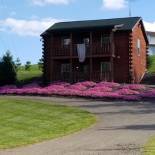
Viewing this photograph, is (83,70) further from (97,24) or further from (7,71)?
(7,71)

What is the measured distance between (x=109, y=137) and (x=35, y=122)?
525 cm

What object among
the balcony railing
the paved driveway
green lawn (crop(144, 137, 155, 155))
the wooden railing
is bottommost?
the paved driveway

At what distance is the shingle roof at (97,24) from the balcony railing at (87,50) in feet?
6.22

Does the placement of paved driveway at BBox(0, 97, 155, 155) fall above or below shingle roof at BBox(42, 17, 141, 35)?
below

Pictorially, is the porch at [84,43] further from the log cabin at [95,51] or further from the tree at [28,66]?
the tree at [28,66]

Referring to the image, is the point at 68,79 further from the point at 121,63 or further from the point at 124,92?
the point at 124,92

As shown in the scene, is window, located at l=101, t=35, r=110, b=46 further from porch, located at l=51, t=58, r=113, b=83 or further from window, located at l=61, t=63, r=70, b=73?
window, located at l=61, t=63, r=70, b=73

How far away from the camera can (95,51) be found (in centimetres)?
5056

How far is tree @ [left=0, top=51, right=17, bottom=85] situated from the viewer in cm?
5166

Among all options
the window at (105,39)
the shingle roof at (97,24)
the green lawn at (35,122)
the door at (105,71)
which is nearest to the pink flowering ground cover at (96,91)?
the door at (105,71)

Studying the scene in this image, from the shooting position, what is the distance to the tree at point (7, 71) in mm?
51656

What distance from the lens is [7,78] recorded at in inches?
2039

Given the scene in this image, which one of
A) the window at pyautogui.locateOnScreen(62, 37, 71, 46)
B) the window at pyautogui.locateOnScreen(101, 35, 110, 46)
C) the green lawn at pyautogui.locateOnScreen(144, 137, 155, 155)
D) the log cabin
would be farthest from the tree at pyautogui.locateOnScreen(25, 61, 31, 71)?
the green lawn at pyautogui.locateOnScreen(144, 137, 155, 155)

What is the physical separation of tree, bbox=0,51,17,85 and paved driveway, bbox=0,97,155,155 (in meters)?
22.6
